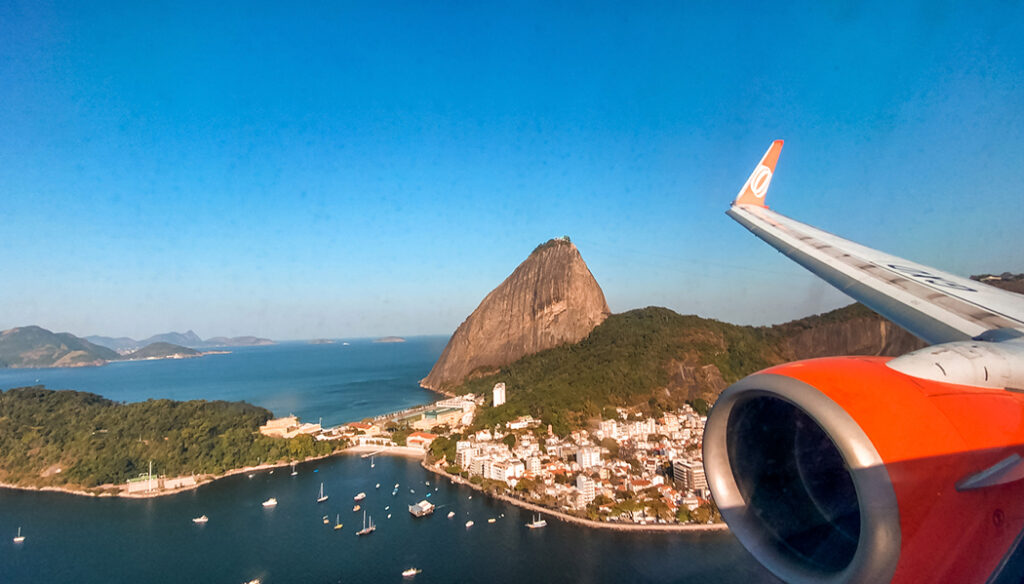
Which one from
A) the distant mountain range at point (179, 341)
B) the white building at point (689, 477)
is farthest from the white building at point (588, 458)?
the distant mountain range at point (179, 341)

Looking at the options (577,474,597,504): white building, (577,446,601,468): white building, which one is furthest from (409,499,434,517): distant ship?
(577,446,601,468): white building

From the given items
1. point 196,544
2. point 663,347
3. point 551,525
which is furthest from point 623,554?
point 663,347

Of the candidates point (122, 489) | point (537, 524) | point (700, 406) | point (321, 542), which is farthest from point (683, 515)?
point (122, 489)

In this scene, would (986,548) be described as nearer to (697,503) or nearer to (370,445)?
(697,503)

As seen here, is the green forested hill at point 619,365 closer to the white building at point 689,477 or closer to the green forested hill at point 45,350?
the white building at point 689,477

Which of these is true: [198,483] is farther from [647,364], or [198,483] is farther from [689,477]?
[647,364]

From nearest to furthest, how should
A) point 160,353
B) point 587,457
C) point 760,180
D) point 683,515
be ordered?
1. point 760,180
2. point 683,515
3. point 587,457
4. point 160,353

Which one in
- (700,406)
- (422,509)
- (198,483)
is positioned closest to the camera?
(422,509)

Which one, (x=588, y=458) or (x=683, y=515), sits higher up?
(x=588, y=458)
